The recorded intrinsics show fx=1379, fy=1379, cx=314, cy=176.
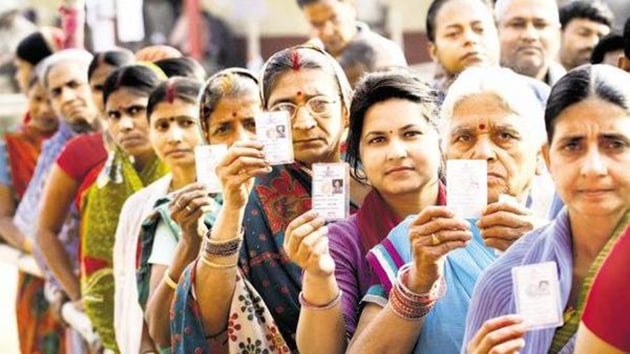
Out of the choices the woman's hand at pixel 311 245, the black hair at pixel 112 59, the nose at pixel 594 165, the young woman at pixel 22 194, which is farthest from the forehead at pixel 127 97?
the nose at pixel 594 165

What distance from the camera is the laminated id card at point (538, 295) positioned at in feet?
7.72

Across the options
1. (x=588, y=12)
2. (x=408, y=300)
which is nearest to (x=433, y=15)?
(x=588, y=12)

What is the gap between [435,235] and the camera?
8.63 ft

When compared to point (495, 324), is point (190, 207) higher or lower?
higher

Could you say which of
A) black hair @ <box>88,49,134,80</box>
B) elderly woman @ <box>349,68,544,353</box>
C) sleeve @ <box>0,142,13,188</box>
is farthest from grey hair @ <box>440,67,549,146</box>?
sleeve @ <box>0,142,13,188</box>

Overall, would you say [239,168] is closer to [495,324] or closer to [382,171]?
[382,171]

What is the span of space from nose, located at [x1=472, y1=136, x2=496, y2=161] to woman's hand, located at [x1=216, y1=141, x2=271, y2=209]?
0.52 metres

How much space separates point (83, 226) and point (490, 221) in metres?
2.73

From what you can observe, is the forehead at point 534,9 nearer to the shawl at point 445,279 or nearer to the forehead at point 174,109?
the forehead at point 174,109

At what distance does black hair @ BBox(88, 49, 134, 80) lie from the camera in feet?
18.0

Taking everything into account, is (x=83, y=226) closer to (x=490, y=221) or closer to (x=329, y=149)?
(x=329, y=149)

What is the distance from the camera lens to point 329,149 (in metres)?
3.39

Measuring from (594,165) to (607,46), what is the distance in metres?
2.04

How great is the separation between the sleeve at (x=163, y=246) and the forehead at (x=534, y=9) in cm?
176
